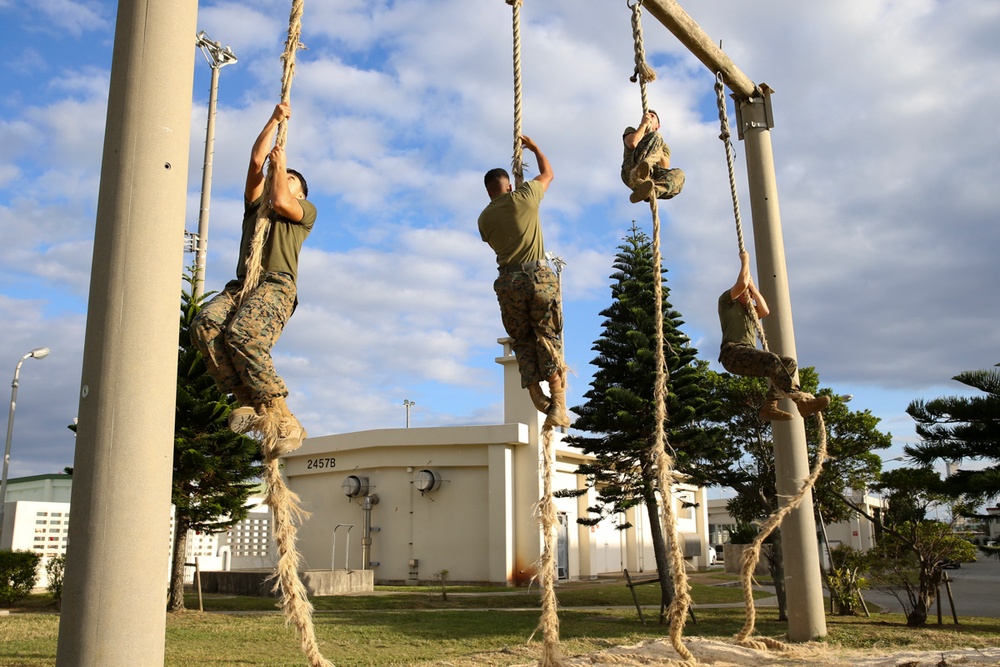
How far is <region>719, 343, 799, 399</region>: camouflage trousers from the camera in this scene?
5965mm

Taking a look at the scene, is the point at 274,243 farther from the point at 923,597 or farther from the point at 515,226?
the point at 923,597

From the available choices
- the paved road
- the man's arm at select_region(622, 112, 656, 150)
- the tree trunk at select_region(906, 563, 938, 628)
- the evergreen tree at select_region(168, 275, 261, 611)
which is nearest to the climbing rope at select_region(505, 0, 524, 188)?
the man's arm at select_region(622, 112, 656, 150)

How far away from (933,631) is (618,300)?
19.3ft

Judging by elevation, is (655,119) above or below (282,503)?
above

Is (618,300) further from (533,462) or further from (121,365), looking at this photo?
(121,365)

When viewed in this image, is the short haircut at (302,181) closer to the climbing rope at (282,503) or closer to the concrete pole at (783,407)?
the climbing rope at (282,503)

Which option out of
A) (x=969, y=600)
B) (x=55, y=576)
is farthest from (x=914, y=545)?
(x=55, y=576)

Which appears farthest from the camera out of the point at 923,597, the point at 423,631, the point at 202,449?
the point at 202,449

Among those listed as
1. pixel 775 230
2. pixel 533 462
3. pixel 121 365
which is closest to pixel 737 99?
pixel 775 230

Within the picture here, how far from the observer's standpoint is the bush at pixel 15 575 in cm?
1214

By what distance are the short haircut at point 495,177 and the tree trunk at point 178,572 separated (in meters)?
8.07

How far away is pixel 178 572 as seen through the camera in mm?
10758

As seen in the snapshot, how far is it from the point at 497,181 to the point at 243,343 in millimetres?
2012

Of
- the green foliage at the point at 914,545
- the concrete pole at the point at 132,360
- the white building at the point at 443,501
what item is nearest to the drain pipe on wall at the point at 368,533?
the white building at the point at 443,501
